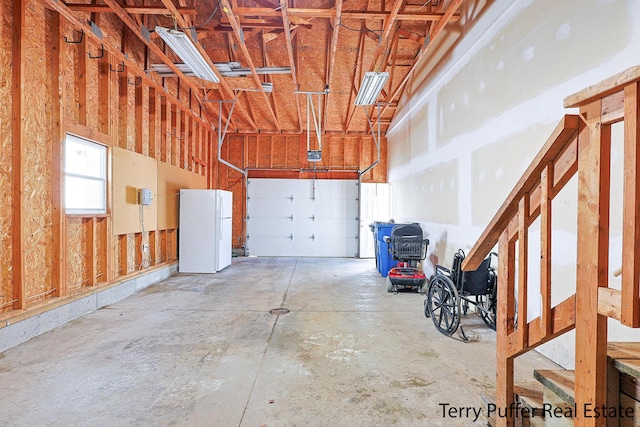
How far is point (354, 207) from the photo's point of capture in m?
9.30

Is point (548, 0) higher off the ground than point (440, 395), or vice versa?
point (548, 0)

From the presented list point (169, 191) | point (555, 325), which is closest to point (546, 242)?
point (555, 325)

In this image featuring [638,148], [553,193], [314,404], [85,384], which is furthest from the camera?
[85,384]

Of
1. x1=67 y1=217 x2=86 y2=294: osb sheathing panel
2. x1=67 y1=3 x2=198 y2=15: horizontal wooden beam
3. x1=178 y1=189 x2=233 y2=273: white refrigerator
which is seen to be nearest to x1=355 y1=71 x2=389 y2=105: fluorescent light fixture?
x1=67 y1=3 x2=198 y2=15: horizontal wooden beam

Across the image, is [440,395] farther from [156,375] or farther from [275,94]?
[275,94]

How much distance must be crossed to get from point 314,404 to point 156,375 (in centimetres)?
137

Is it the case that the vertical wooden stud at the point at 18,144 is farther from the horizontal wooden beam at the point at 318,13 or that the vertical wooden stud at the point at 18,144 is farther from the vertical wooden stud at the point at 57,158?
the horizontal wooden beam at the point at 318,13

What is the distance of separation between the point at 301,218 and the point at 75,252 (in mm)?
5922

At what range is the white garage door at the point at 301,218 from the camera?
9289mm

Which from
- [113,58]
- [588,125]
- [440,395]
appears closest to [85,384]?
[440,395]

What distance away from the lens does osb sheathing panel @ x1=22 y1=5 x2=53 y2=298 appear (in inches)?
128

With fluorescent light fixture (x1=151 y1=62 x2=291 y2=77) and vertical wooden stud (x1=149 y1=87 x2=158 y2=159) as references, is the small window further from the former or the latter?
fluorescent light fixture (x1=151 y1=62 x2=291 y2=77)

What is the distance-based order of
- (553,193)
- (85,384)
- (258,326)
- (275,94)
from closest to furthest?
1. (553,193)
2. (85,384)
3. (258,326)
4. (275,94)

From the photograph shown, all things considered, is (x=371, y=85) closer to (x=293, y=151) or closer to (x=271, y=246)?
(x=293, y=151)
